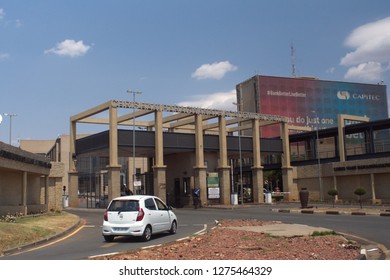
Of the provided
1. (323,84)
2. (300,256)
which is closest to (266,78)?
(323,84)

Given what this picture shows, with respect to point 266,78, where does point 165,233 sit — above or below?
below

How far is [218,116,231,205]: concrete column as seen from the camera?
47.0 metres

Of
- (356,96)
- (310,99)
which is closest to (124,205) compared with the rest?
(310,99)

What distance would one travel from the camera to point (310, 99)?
110500mm

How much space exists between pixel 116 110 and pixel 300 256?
33.0 metres

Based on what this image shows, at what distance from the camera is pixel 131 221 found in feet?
52.5

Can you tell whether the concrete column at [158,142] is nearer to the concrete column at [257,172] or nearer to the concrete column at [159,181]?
the concrete column at [159,181]

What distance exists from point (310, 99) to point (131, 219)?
99592 millimetres

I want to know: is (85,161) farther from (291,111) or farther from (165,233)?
(165,233)

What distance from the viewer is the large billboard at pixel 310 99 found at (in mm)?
102656

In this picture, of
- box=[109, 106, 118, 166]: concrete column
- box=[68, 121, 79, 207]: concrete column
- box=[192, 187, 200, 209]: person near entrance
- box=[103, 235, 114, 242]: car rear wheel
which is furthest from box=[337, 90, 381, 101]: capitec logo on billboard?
box=[103, 235, 114, 242]: car rear wheel

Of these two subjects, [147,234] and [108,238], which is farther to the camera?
[108,238]

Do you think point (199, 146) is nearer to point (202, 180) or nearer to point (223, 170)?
point (202, 180)

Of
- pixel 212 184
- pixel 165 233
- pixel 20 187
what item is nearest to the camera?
pixel 165 233
